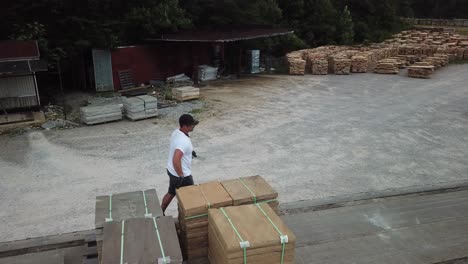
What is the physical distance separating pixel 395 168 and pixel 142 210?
26.8 ft

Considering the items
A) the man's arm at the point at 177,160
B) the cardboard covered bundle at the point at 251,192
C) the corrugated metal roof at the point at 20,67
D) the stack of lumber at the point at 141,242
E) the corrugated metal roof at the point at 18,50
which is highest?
the corrugated metal roof at the point at 18,50

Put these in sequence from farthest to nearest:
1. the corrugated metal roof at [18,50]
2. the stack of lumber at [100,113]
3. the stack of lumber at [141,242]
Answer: the stack of lumber at [100,113] < the corrugated metal roof at [18,50] < the stack of lumber at [141,242]

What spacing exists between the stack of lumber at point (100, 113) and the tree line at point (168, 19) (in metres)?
5.89

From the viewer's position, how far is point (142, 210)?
5648 millimetres

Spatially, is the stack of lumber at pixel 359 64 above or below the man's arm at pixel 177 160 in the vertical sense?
below

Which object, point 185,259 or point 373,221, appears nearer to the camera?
point 185,259

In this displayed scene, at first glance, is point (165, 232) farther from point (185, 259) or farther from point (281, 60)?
point (281, 60)

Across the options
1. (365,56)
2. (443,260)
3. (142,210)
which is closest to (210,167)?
(142,210)

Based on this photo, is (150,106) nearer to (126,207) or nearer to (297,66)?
(126,207)

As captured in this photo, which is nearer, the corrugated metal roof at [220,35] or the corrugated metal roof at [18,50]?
A: the corrugated metal roof at [18,50]

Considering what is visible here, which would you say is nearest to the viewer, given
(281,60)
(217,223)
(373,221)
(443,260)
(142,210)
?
(217,223)

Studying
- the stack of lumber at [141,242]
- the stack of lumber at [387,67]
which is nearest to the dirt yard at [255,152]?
the stack of lumber at [141,242]

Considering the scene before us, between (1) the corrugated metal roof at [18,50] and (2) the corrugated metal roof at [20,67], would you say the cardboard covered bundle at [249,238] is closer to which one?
(2) the corrugated metal roof at [20,67]

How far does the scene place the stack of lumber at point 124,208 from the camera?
529 centimetres
